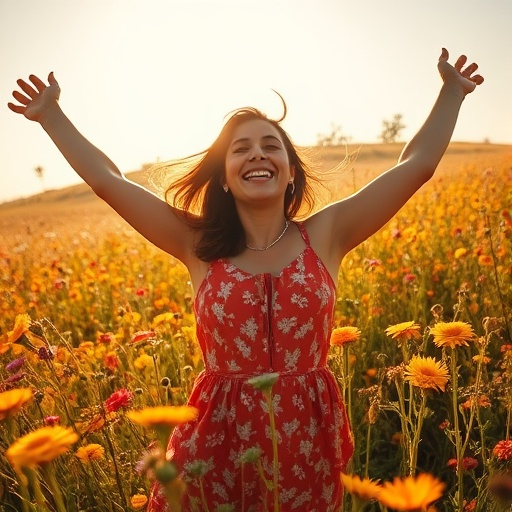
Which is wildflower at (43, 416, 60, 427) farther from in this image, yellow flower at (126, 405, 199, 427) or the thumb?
the thumb

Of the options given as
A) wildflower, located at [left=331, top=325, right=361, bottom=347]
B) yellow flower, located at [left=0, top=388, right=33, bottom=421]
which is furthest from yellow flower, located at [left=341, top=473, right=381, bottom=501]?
wildflower, located at [left=331, top=325, right=361, bottom=347]

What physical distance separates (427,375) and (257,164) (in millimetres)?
929

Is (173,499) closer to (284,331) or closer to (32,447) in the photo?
(32,447)

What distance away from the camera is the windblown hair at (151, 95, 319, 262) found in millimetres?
2082

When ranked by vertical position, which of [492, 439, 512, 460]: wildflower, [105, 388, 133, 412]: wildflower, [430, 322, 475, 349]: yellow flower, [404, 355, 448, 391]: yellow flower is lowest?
[492, 439, 512, 460]: wildflower

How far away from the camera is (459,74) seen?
2.29m

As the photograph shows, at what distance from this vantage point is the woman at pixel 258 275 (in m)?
1.84

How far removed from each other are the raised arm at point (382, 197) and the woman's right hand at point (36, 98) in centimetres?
109

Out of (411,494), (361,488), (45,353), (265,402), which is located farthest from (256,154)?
(411,494)

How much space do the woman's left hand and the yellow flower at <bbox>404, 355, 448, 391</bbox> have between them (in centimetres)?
122

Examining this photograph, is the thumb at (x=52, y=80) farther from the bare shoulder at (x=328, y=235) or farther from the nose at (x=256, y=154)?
the bare shoulder at (x=328, y=235)

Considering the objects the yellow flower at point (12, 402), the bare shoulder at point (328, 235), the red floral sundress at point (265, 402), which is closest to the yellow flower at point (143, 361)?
the red floral sundress at point (265, 402)

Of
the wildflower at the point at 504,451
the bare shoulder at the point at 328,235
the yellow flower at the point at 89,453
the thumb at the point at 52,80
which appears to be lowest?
the wildflower at the point at 504,451

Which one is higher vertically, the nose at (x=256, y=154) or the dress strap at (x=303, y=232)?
the nose at (x=256, y=154)
